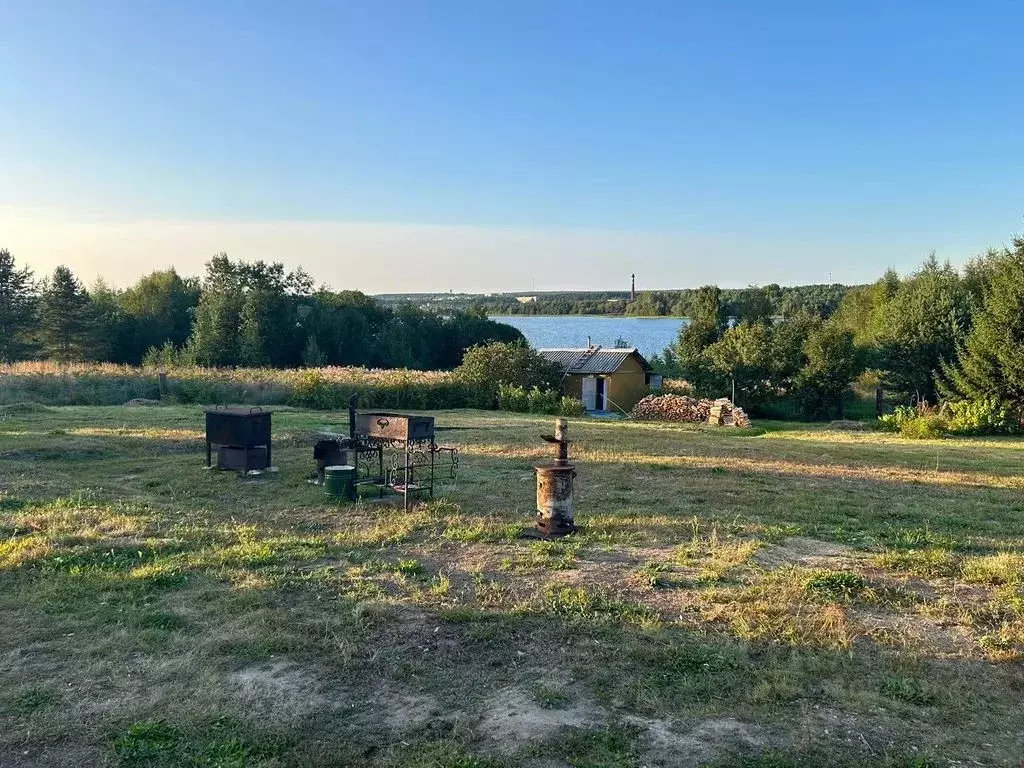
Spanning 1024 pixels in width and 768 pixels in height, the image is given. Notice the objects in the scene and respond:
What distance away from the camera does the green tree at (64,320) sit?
43.0 metres

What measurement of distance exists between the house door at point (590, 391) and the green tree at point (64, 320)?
1225 inches

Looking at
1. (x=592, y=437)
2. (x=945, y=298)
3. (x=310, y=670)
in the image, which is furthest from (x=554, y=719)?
(x=945, y=298)

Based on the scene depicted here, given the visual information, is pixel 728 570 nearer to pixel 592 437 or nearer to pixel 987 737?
pixel 987 737

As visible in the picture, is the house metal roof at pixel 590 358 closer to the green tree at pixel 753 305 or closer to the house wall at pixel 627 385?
the house wall at pixel 627 385

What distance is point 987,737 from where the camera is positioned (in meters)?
3.50

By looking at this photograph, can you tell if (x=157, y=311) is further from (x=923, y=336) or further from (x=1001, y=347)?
(x=1001, y=347)

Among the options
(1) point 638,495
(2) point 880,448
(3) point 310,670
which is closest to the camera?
(3) point 310,670

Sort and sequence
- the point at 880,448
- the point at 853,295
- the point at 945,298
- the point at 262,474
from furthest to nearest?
the point at 853,295 < the point at 945,298 < the point at 880,448 < the point at 262,474

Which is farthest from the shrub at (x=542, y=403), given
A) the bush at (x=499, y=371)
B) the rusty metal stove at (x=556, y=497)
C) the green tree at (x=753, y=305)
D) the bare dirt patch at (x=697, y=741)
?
the green tree at (x=753, y=305)

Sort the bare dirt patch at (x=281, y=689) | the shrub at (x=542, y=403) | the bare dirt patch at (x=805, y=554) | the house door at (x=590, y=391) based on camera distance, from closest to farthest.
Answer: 1. the bare dirt patch at (x=281, y=689)
2. the bare dirt patch at (x=805, y=554)
3. the shrub at (x=542, y=403)
4. the house door at (x=590, y=391)

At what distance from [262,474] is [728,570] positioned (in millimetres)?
7767

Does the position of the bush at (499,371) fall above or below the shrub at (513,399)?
above

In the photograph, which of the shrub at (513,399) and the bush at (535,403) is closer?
the bush at (535,403)

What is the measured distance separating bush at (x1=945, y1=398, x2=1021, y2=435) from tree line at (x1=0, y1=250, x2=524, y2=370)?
3464 cm
